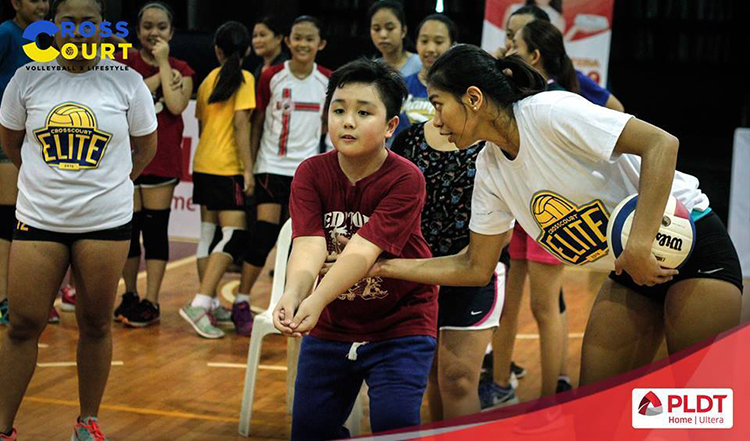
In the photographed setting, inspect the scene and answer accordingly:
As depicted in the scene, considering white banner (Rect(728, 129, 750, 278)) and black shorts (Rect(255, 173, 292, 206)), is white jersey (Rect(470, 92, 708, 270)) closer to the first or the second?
black shorts (Rect(255, 173, 292, 206))

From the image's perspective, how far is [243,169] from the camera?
5.68 metres

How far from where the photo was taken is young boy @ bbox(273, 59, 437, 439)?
2.70 metres

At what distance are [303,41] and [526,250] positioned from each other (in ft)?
6.50

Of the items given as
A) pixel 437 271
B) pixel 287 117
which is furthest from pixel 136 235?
pixel 437 271

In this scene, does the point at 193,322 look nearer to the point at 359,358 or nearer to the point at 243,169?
the point at 243,169

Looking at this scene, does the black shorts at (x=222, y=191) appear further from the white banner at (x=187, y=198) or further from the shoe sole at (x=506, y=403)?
the shoe sole at (x=506, y=403)

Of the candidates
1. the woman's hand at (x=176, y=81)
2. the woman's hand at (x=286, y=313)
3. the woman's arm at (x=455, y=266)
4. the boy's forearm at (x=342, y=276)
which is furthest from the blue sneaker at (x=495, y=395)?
the woman's hand at (x=176, y=81)

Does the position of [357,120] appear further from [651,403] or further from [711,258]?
[651,403]

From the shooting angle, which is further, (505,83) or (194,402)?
(194,402)

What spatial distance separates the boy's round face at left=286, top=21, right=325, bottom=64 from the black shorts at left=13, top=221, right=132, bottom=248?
7.63 feet

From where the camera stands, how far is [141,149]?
3723 millimetres

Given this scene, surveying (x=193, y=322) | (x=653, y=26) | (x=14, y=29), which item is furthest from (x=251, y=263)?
(x=653, y=26)

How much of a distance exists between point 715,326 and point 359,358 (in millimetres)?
983

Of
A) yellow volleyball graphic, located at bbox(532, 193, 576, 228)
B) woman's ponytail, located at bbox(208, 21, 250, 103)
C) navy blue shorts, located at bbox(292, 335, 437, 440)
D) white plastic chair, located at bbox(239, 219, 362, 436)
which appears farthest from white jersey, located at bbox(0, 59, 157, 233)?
woman's ponytail, located at bbox(208, 21, 250, 103)
